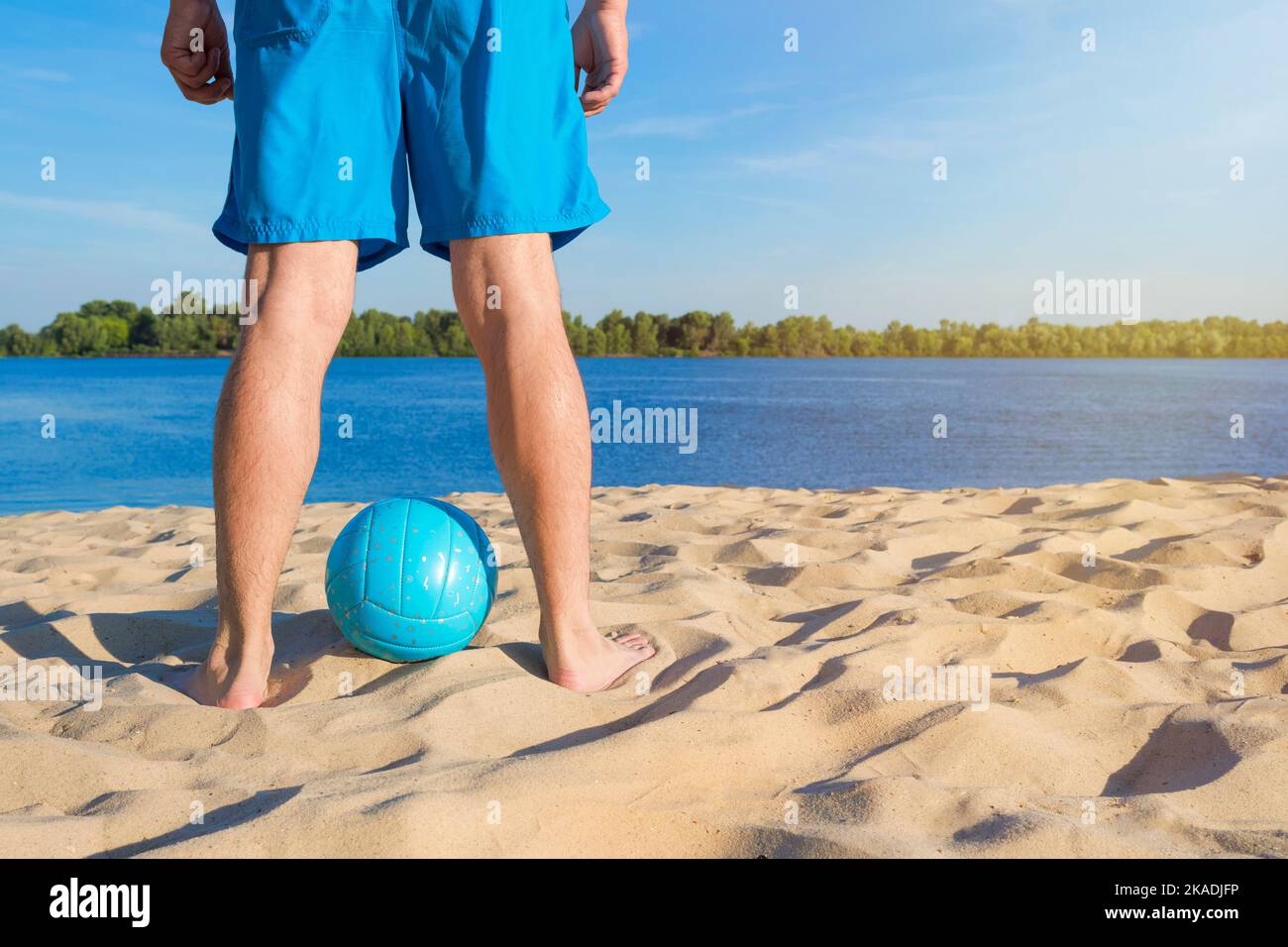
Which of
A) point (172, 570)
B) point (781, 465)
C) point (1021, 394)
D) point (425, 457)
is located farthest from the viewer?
point (1021, 394)

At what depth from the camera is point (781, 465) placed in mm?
11680

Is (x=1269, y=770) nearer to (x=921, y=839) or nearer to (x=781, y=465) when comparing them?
(x=921, y=839)

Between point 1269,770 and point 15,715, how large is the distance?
2.48m

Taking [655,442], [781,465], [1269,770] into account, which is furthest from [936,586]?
[655,442]

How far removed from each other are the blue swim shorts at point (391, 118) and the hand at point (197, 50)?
27 centimetres

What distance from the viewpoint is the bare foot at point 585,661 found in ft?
7.25

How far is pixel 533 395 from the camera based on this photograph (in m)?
2.13

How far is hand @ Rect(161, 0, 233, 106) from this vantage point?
2.27 meters

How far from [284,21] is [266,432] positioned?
0.82 metres

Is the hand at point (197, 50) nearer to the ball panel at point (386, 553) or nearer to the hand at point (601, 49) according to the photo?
the hand at point (601, 49)

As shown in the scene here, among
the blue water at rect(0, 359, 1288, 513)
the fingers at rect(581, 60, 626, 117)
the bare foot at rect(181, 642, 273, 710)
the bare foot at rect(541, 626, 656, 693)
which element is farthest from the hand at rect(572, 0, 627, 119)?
the blue water at rect(0, 359, 1288, 513)

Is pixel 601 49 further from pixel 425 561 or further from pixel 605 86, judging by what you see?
pixel 425 561

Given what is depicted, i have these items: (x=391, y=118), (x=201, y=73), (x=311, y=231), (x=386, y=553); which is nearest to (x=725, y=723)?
(x=386, y=553)

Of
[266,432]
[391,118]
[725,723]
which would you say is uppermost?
[391,118]
